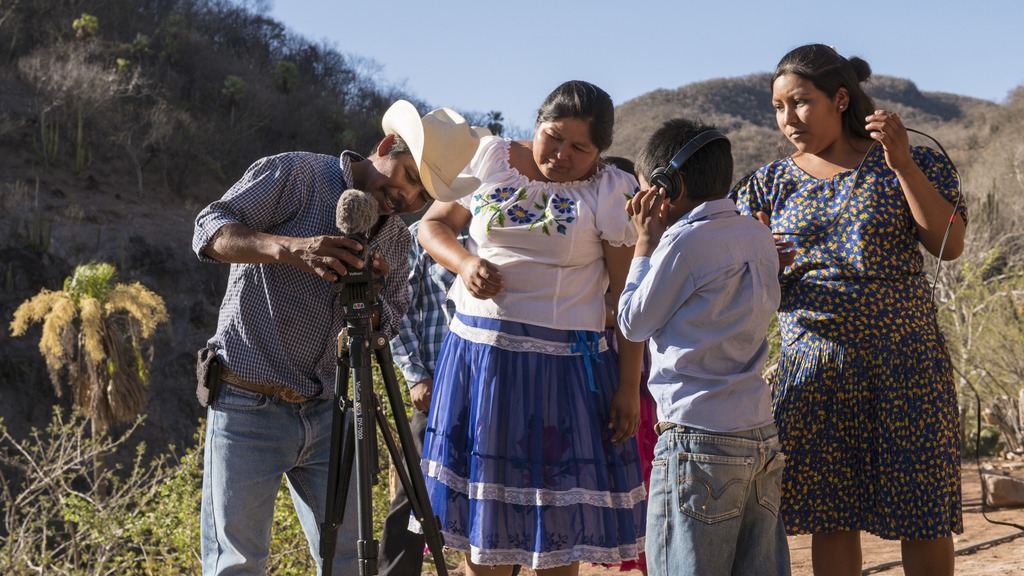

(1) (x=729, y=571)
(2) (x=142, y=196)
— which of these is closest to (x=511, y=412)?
(1) (x=729, y=571)

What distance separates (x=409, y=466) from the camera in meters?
2.55

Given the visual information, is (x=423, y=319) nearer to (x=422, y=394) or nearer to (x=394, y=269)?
(x=422, y=394)

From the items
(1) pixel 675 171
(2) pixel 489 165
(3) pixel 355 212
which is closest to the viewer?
(3) pixel 355 212

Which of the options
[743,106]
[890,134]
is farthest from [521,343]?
[743,106]

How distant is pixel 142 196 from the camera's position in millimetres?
32938

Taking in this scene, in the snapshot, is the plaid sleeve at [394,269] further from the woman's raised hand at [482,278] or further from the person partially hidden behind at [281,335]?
the woman's raised hand at [482,278]

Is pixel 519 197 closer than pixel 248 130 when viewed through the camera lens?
Yes

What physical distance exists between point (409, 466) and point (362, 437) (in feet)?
0.66

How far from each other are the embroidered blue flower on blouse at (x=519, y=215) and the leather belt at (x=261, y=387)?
0.82 meters

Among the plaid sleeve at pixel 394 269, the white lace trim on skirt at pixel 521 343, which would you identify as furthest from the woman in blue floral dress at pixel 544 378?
the plaid sleeve at pixel 394 269

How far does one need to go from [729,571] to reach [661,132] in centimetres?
109

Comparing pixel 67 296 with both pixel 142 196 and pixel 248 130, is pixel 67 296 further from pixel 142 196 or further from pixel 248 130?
pixel 248 130

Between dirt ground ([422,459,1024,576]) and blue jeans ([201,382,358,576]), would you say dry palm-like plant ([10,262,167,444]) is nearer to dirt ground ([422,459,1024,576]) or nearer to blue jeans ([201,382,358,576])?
dirt ground ([422,459,1024,576])

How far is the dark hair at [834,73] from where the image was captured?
299cm
